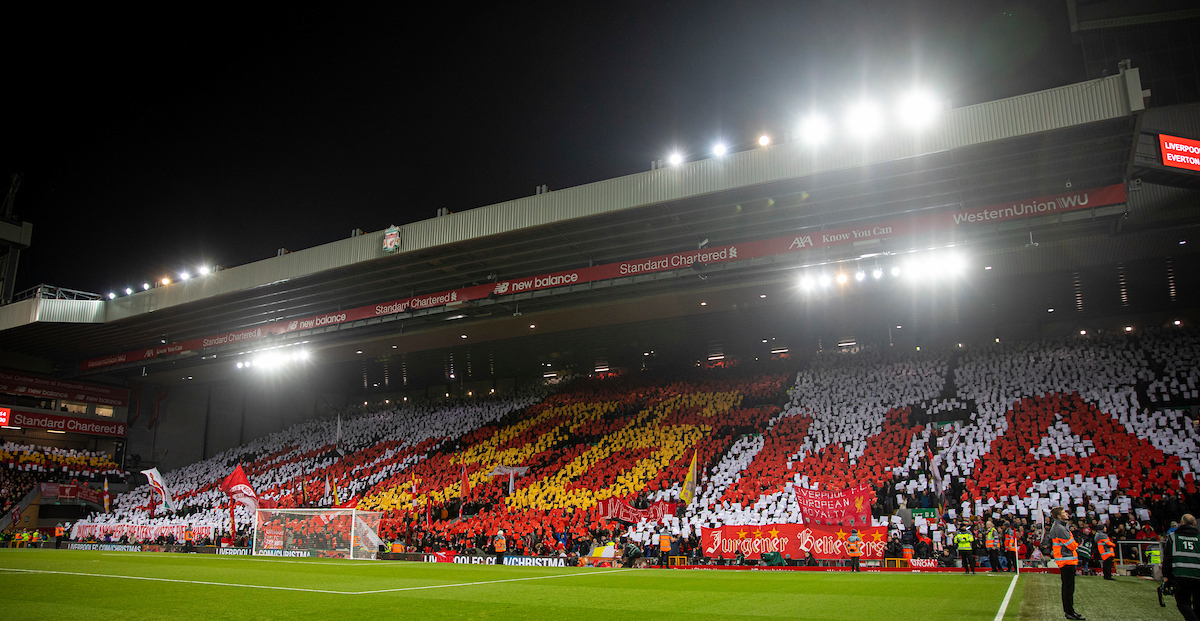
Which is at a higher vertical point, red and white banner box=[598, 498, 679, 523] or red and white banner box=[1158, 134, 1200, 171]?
red and white banner box=[1158, 134, 1200, 171]

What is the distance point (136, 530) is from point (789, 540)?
27554 mm

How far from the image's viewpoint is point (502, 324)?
29.3 m

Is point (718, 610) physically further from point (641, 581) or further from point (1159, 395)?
point (1159, 395)

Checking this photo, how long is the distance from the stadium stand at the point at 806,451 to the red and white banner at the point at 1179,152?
7.75 meters

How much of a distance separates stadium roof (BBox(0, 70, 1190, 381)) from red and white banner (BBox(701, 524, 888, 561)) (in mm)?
7851

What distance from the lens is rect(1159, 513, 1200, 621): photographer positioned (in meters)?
7.22

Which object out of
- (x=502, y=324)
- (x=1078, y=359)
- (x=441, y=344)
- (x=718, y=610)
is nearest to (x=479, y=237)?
(x=502, y=324)

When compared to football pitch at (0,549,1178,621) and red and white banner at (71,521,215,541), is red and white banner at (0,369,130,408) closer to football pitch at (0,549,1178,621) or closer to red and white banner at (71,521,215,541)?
red and white banner at (71,521,215,541)

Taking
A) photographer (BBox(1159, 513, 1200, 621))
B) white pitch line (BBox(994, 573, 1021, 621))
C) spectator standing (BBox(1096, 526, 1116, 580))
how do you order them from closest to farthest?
photographer (BBox(1159, 513, 1200, 621)) < white pitch line (BBox(994, 573, 1021, 621)) < spectator standing (BBox(1096, 526, 1116, 580))

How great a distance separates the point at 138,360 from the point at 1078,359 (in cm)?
4206

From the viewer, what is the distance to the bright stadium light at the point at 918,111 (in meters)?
18.4

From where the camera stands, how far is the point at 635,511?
23750mm

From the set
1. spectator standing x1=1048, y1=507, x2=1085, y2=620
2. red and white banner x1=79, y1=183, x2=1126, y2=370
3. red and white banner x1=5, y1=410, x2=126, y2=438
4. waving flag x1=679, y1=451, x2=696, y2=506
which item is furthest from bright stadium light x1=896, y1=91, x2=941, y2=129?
red and white banner x1=5, y1=410, x2=126, y2=438

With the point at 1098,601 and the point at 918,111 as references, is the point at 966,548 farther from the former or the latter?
the point at 918,111
